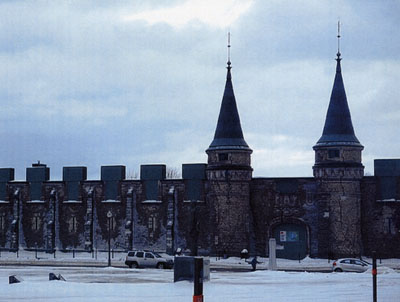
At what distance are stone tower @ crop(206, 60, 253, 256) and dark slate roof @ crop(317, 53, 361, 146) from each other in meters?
6.45

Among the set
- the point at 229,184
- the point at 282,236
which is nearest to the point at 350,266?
the point at 282,236

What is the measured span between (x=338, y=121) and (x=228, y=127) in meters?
8.69

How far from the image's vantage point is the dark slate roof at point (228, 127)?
194 ft

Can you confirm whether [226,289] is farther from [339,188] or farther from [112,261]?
[339,188]

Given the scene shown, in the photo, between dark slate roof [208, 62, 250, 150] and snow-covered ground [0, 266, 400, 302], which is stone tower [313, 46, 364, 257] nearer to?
dark slate roof [208, 62, 250, 150]

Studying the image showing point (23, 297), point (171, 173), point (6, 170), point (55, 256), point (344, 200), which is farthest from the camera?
point (171, 173)

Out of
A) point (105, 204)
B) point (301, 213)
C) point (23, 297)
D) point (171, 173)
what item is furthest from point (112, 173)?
point (171, 173)

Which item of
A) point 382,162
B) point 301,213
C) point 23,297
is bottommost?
point 23,297

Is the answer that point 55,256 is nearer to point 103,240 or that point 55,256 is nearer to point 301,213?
point 103,240

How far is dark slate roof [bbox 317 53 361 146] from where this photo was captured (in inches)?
2258

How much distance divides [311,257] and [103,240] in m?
18.1

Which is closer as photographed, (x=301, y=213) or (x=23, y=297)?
(x=23, y=297)

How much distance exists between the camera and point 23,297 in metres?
26.4

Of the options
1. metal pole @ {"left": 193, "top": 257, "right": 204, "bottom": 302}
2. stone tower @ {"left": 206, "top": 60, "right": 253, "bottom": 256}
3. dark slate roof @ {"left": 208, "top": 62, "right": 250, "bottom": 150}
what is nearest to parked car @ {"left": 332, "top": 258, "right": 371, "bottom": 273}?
stone tower @ {"left": 206, "top": 60, "right": 253, "bottom": 256}
